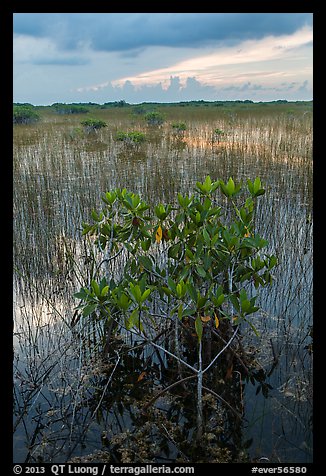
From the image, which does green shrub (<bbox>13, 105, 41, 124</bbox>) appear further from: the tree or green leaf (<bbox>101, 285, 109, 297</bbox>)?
green leaf (<bbox>101, 285, 109, 297</bbox>)

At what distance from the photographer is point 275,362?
2826 millimetres

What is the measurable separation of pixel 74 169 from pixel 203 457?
648 centimetres

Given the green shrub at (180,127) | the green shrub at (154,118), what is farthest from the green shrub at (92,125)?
the green shrub at (180,127)

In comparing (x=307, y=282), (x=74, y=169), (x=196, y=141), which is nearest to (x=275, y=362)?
(x=307, y=282)

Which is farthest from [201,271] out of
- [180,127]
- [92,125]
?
[92,125]

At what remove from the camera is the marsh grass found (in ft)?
7.56

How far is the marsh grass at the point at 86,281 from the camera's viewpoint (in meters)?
2.30

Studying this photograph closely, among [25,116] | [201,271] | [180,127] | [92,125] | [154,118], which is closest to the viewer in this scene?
[201,271]

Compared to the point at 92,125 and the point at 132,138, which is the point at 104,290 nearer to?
the point at 132,138

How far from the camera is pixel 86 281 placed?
3.68 m

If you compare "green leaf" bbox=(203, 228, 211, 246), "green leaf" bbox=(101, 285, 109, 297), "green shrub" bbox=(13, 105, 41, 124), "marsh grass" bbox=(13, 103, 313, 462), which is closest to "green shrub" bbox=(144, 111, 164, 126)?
"green shrub" bbox=(13, 105, 41, 124)

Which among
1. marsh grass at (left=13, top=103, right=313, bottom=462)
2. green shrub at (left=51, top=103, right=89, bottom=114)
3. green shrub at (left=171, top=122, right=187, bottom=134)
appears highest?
green shrub at (left=51, top=103, right=89, bottom=114)

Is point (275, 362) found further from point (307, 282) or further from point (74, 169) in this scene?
point (74, 169)
